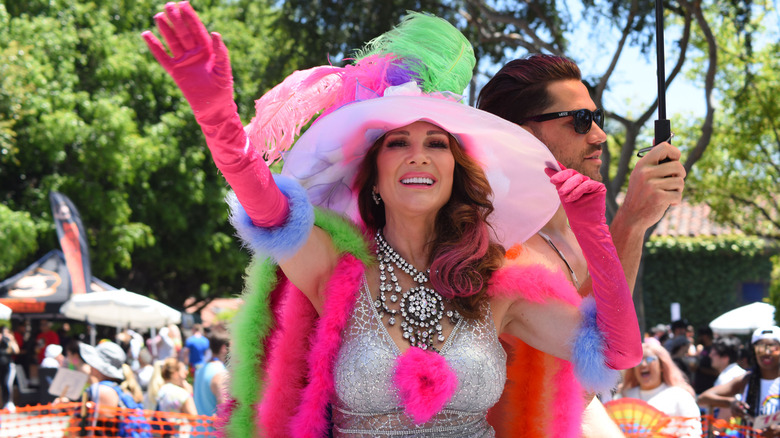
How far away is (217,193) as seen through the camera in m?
19.8

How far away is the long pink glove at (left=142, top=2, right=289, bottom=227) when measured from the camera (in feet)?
5.46

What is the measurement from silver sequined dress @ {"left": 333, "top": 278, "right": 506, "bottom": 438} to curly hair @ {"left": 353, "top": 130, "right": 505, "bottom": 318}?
0.11 metres

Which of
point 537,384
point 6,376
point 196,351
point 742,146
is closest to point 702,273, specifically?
point 742,146

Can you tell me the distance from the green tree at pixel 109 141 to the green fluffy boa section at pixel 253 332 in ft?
39.6

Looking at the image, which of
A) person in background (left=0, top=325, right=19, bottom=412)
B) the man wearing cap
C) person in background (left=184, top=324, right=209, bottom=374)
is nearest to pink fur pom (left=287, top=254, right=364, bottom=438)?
the man wearing cap

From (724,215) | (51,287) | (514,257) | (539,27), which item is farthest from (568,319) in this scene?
(724,215)

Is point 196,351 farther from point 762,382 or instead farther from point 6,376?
point 762,382

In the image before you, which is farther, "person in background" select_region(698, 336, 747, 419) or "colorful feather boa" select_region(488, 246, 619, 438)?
"person in background" select_region(698, 336, 747, 419)

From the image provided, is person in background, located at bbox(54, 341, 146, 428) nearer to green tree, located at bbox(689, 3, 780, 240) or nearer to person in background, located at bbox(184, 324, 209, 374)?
person in background, located at bbox(184, 324, 209, 374)

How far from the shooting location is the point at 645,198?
223 centimetres

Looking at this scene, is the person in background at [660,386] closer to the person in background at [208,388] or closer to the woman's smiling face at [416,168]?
the person in background at [208,388]

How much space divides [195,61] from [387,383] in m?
0.99

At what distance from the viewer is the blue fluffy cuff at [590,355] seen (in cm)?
224

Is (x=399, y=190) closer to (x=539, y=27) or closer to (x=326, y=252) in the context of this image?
(x=326, y=252)
